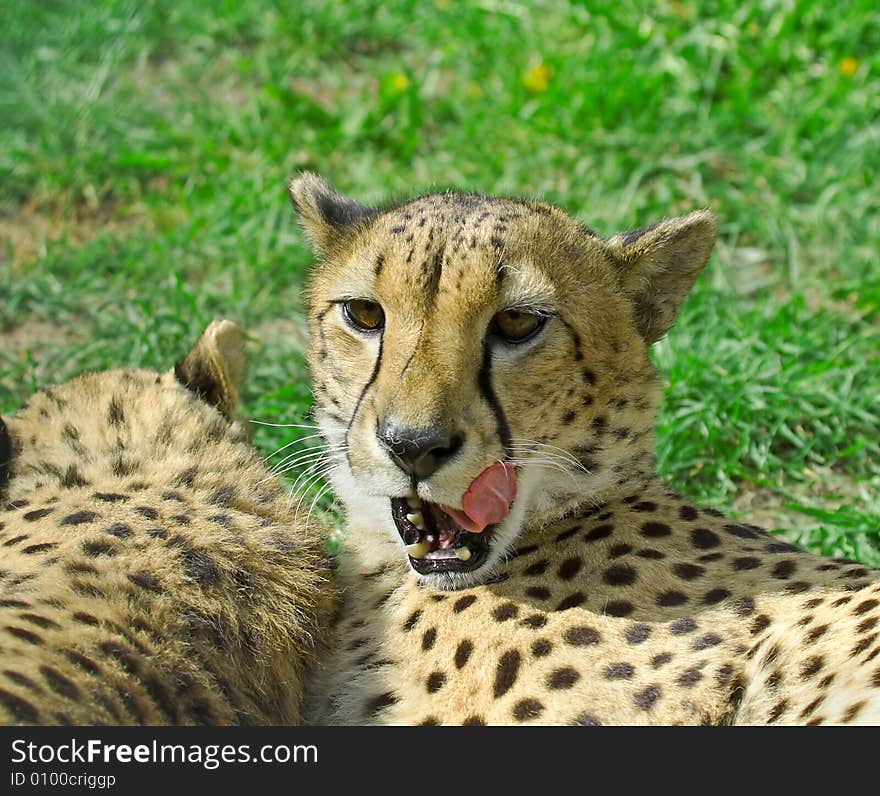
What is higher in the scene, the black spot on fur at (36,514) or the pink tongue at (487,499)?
the black spot on fur at (36,514)

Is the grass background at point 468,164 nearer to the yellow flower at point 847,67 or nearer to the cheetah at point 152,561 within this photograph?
the yellow flower at point 847,67

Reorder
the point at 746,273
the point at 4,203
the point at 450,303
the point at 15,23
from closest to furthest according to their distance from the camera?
the point at 450,303, the point at 746,273, the point at 4,203, the point at 15,23

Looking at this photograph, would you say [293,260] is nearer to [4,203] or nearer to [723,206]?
[4,203]

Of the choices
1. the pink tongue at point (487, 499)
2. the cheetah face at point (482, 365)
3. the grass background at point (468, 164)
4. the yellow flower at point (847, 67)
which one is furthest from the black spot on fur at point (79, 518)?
the yellow flower at point (847, 67)

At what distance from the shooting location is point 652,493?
10.6 ft

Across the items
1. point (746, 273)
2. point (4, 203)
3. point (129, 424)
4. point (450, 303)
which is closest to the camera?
point (450, 303)

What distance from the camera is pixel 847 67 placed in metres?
5.71

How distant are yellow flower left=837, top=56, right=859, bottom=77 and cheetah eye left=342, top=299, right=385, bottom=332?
11.3 feet

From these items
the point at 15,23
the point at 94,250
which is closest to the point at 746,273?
the point at 94,250

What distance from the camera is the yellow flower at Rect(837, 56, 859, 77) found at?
5.71 meters

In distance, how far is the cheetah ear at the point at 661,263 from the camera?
3250 mm

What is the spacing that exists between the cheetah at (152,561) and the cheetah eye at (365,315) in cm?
48

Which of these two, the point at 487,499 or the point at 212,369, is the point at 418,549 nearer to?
the point at 487,499

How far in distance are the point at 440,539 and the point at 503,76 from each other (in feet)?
11.3
